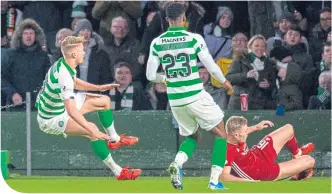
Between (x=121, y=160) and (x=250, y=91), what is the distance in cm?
225

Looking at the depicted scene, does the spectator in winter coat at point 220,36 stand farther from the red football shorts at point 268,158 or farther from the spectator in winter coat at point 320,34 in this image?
the red football shorts at point 268,158

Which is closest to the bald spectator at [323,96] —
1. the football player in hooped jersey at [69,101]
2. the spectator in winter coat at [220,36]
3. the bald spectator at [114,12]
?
the spectator in winter coat at [220,36]

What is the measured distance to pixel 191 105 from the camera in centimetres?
1841

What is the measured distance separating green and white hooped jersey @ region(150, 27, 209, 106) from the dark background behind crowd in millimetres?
4327

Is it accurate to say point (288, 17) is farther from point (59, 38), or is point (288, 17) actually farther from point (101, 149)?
point (101, 149)

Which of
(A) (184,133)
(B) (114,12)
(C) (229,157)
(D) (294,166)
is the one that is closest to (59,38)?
(B) (114,12)

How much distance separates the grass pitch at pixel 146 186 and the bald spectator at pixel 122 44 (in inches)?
123

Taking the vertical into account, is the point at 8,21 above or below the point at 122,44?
above

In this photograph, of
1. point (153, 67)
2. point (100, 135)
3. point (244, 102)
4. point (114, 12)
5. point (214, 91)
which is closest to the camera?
point (153, 67)

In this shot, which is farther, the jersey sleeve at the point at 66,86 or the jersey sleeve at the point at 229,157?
the jersey sleeve at the point at 229,157

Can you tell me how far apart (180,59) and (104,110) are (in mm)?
1799

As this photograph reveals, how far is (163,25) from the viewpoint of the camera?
2362cm

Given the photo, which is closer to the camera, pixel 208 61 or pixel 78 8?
pixel 208 61

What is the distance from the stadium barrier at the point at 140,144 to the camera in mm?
22766
